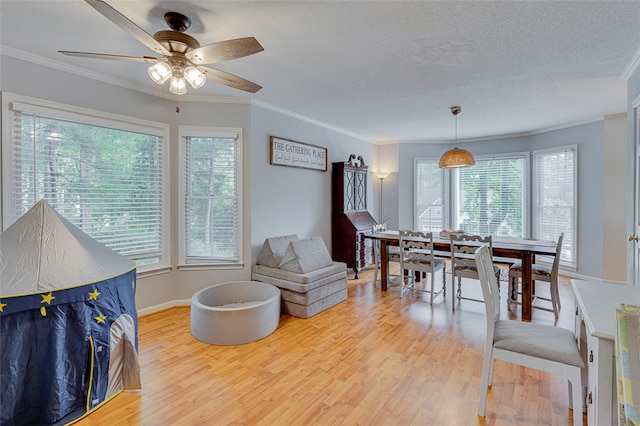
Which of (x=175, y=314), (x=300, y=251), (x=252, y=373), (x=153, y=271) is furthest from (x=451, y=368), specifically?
(x=153, y=271)

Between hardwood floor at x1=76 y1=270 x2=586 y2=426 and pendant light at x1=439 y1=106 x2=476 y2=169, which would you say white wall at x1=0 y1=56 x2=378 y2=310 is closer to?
hardwood floor at x1=76 y1=270 x2=586 y2=426

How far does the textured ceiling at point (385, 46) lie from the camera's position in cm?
198

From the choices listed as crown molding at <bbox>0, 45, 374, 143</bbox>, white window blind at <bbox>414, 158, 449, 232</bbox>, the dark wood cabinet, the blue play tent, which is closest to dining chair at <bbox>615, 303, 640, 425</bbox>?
the blue play tent

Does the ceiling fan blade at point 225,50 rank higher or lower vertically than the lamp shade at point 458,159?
higher

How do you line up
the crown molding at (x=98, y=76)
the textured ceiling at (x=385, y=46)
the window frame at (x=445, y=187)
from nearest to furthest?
the textured ceiling at (x=385, y=46), the crown molding at (x=98, y=76), the window frame at (x=445, y=187)

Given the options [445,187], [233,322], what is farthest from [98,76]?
[445,187]

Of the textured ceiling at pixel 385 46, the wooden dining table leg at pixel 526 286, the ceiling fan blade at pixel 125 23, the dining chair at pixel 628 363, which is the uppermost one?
the textured ceiling at pixel 385 46

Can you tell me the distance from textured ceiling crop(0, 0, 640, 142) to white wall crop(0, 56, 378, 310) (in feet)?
0.47

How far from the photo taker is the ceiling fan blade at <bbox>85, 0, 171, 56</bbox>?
57.1 inches

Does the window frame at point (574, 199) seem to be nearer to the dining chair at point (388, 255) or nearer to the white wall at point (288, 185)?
the dining chair at point (388, 255)

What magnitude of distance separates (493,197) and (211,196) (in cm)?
550

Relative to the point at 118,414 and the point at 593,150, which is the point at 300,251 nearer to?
the point at 118,414

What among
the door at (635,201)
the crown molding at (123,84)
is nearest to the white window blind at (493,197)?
the door at (635,201)

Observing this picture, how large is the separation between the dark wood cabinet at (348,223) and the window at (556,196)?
10.6ft
